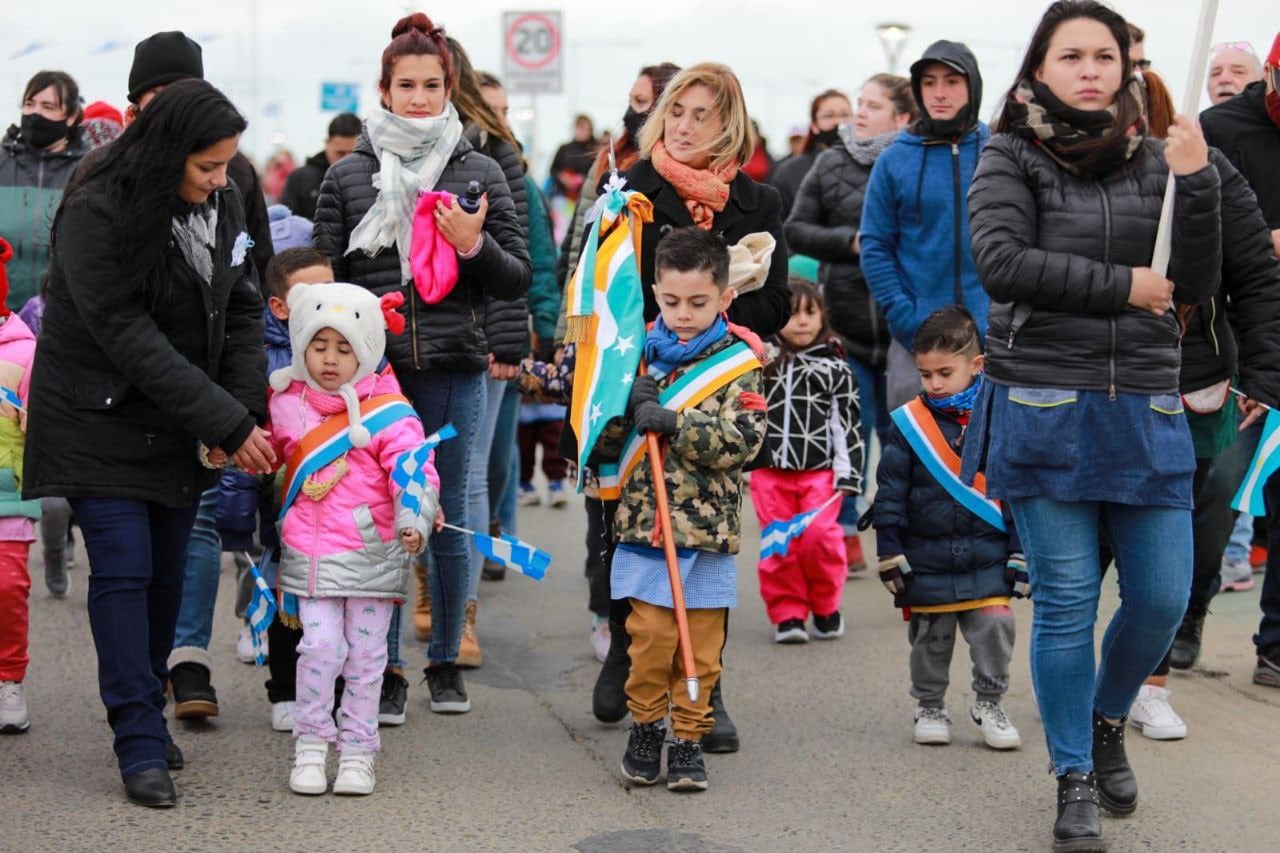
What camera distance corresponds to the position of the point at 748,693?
664 cm

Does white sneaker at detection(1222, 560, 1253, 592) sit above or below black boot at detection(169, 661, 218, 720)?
below

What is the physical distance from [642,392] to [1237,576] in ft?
14.3

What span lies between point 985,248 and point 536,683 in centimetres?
287

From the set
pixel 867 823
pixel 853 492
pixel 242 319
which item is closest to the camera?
pixel 867 823

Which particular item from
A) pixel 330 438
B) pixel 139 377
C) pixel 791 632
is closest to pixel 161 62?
pixel 139 377

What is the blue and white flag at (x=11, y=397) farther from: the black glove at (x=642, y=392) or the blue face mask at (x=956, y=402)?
the blue face mask at (x=956, y=402)

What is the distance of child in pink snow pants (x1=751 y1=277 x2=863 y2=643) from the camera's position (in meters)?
7.46

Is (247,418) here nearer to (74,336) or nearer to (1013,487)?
(74,336)

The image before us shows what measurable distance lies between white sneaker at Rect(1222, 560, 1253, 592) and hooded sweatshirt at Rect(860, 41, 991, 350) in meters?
2.09

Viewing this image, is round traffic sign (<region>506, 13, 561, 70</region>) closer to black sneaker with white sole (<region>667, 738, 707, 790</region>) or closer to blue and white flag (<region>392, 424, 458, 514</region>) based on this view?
blue and white flag (<region>392, 424, 458, 514</region>)

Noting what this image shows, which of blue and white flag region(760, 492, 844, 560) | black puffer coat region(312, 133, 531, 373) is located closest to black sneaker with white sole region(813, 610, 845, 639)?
blue and white flag region(760, 492, 844, 560)

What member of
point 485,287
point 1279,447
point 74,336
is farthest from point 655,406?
point 1279,447

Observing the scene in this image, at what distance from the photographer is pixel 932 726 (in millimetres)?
5902

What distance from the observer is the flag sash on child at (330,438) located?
5.29 m
